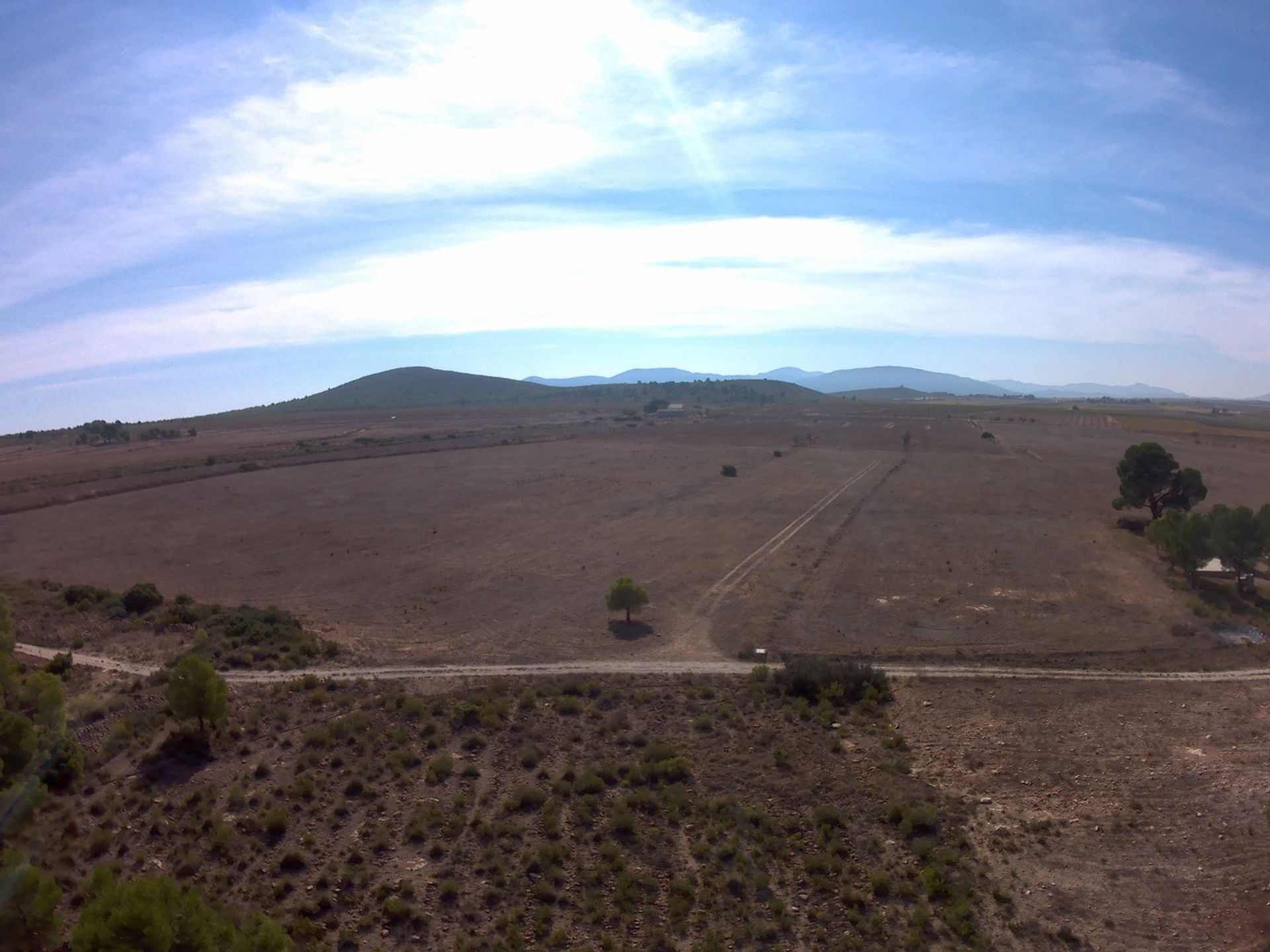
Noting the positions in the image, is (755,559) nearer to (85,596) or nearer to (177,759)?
(177,759)

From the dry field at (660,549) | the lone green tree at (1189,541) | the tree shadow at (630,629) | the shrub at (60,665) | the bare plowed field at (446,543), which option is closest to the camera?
the shrub at (60,665)

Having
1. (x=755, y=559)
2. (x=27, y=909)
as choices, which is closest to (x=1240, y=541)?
(x=755, y=559)

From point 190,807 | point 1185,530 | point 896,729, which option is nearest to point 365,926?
point 190,807

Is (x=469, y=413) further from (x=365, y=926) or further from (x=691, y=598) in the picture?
(x=365, y=926)

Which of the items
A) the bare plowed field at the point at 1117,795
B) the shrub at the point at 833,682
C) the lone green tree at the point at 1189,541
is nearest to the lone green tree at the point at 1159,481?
the lone green tree at the point at 1189,541

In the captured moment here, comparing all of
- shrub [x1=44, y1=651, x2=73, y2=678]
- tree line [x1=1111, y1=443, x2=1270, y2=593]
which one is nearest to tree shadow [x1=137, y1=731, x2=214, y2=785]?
shrub [x1=44, y1=651, x2=73, y2=678]

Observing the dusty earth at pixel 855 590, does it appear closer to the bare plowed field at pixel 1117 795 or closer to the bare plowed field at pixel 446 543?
the bare plowed field at pixel 1117 795
